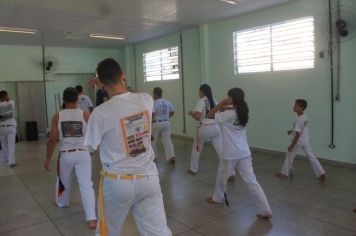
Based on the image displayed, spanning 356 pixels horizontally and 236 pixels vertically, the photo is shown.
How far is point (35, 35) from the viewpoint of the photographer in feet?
28.7

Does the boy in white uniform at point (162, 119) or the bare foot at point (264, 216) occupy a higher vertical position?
the boy in white uniform at point (162, 119)

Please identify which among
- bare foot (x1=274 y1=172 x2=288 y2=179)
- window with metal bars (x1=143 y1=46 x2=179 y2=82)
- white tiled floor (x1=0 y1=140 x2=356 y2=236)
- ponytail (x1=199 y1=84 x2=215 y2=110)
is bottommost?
white tiled floor (x1=0 y1=140 x2=356 y2=236)

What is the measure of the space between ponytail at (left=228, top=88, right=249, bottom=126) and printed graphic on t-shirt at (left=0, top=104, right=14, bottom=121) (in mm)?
4921

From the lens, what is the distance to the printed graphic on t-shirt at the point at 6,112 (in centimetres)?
631

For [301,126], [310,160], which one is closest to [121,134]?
[301,126]

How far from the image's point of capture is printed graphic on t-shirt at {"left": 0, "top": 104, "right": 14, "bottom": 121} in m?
6.31

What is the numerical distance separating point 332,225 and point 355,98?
2939 millimetres

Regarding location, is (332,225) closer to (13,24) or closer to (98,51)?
(13,24)

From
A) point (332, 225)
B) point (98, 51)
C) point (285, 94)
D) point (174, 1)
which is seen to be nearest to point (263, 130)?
point (285, 94)

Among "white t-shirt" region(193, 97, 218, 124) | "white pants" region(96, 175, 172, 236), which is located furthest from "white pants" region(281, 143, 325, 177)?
"white pants" region(96, 175, 172, 236)

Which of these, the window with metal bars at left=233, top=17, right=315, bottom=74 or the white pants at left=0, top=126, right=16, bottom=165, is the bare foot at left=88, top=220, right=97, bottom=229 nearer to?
the white pants at left=0, top=126, right=16, bottom=165

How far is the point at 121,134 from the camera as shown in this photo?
76.6 inches

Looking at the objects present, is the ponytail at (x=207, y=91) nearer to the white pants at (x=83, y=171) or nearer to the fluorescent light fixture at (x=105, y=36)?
the white pants at (x=83, y=171)

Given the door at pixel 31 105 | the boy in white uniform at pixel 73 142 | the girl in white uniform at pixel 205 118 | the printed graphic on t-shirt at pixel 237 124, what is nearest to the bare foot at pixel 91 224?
the boy in white uniform at pixel 73 142
